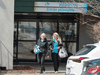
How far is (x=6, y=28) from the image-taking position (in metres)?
10.2

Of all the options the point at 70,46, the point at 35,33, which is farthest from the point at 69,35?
the point at 35,33

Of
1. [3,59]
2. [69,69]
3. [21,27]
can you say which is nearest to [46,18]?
[21,27]

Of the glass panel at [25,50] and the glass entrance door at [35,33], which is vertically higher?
the glass entrance door at [35,33]

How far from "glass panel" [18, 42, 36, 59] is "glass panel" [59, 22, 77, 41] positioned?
1.98m

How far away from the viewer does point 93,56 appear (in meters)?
4.88

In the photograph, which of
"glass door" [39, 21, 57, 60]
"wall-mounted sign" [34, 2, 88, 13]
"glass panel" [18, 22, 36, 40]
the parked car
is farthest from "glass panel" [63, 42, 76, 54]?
the parked car

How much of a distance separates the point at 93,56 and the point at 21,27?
8.74 metres

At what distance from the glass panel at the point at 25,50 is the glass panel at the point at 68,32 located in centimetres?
198

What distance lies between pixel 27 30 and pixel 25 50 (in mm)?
1235

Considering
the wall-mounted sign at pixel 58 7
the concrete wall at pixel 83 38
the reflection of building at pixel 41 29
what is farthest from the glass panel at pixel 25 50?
the wall-mounted sign at pixel 58 7

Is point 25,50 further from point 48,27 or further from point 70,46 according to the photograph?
point 70,46

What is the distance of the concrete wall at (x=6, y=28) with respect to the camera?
401 inches

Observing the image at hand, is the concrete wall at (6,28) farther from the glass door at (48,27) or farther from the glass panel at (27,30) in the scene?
the glass door at (48,27)

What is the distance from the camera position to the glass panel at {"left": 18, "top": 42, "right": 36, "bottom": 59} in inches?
518
